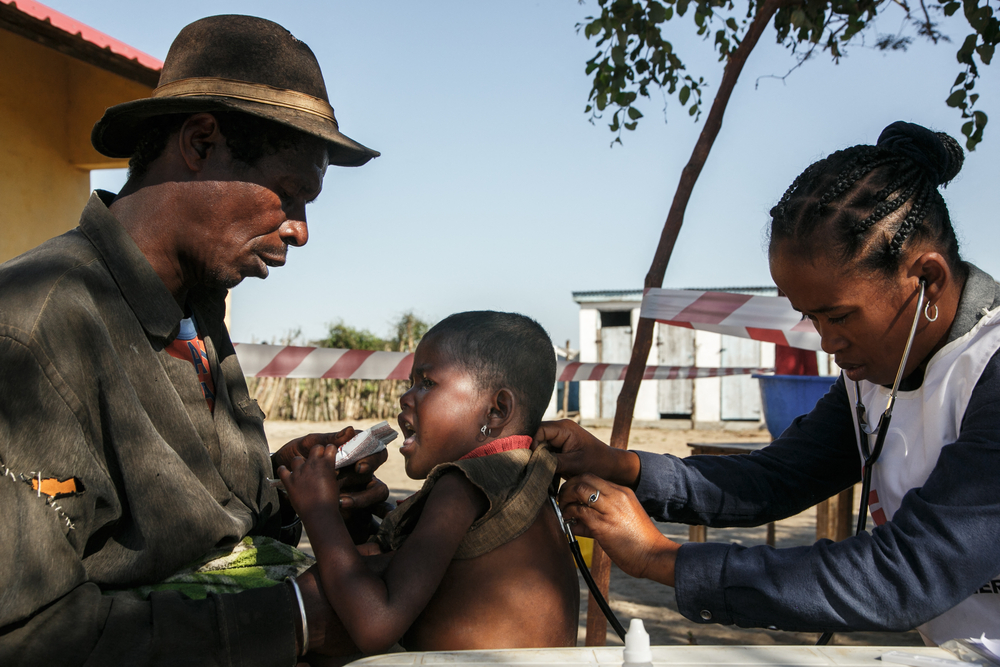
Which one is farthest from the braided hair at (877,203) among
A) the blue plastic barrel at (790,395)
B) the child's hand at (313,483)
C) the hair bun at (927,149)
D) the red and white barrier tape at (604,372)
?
the red and white barrier tape at (604,372)

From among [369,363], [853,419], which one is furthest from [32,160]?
[853,419]

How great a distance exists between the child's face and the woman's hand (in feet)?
1.33

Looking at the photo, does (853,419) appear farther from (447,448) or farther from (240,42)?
(240,42)

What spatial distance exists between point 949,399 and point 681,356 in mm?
18887

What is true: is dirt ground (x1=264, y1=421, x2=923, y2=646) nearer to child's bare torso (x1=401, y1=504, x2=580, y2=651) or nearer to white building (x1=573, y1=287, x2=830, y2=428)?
child's bare torso (x1=401, y1=504, x2=580, y2=651)

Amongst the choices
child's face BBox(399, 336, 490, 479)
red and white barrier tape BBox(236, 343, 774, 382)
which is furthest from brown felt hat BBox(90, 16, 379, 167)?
red and white barrier tape BBox(236, 343, 774, 382)

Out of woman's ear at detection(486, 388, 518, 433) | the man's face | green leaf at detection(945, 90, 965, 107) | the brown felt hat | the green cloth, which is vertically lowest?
the green cloth

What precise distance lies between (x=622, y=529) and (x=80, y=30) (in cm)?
580

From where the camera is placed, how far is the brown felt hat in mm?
1837

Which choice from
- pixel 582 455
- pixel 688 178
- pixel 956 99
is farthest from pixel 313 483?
pixel 956 99

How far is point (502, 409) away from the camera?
2.22 meters

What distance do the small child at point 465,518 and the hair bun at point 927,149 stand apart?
3.70ft

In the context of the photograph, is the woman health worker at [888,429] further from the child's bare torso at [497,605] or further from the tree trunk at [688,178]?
the tree trunk at [688,178]

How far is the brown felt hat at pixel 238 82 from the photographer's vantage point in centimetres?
184
